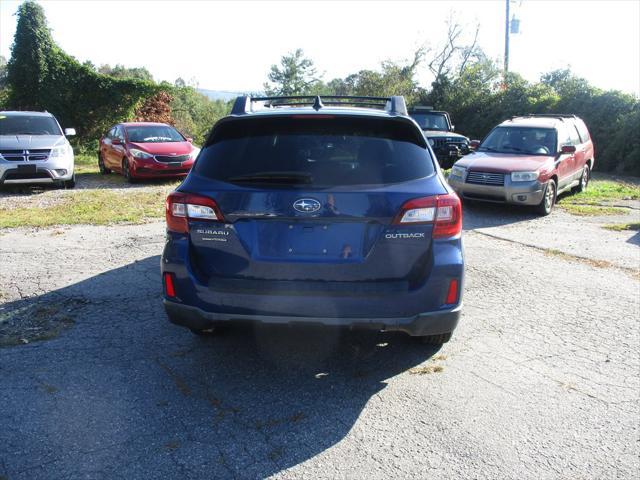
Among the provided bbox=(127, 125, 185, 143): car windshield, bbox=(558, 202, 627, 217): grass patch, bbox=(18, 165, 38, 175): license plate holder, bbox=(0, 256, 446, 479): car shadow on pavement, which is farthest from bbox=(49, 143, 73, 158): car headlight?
→ bbox=(558, 202, 627, 217): grass patch

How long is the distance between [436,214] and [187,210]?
61.8 inches

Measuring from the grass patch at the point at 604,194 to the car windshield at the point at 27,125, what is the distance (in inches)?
→ 473

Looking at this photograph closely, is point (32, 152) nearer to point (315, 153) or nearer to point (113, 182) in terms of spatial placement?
point (113, 182)

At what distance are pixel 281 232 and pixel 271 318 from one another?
1.72 ft

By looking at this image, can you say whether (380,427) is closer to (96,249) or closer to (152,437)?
(152,437)

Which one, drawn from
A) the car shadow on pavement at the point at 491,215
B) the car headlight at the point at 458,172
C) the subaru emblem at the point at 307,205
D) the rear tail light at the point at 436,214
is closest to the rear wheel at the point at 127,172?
the car headlight at the point at 458,172

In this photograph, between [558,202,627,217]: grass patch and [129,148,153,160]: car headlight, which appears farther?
[129,148,153,160]: car headlight

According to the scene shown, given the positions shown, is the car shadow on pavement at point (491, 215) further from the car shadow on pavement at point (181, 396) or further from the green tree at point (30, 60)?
the green tree at point (30, 60)

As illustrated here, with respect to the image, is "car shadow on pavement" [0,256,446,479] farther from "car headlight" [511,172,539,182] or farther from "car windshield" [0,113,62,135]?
"car windshield" [0,113,62,135]

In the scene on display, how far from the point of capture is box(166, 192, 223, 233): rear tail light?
11.2 ft

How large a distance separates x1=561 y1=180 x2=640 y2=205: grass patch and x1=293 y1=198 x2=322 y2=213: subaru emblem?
33.9 feet

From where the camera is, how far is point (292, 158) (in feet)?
11.6

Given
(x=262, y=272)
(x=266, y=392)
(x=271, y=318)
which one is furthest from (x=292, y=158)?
(x=266, y=392)

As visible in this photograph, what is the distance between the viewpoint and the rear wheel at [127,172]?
13884 millimetres
